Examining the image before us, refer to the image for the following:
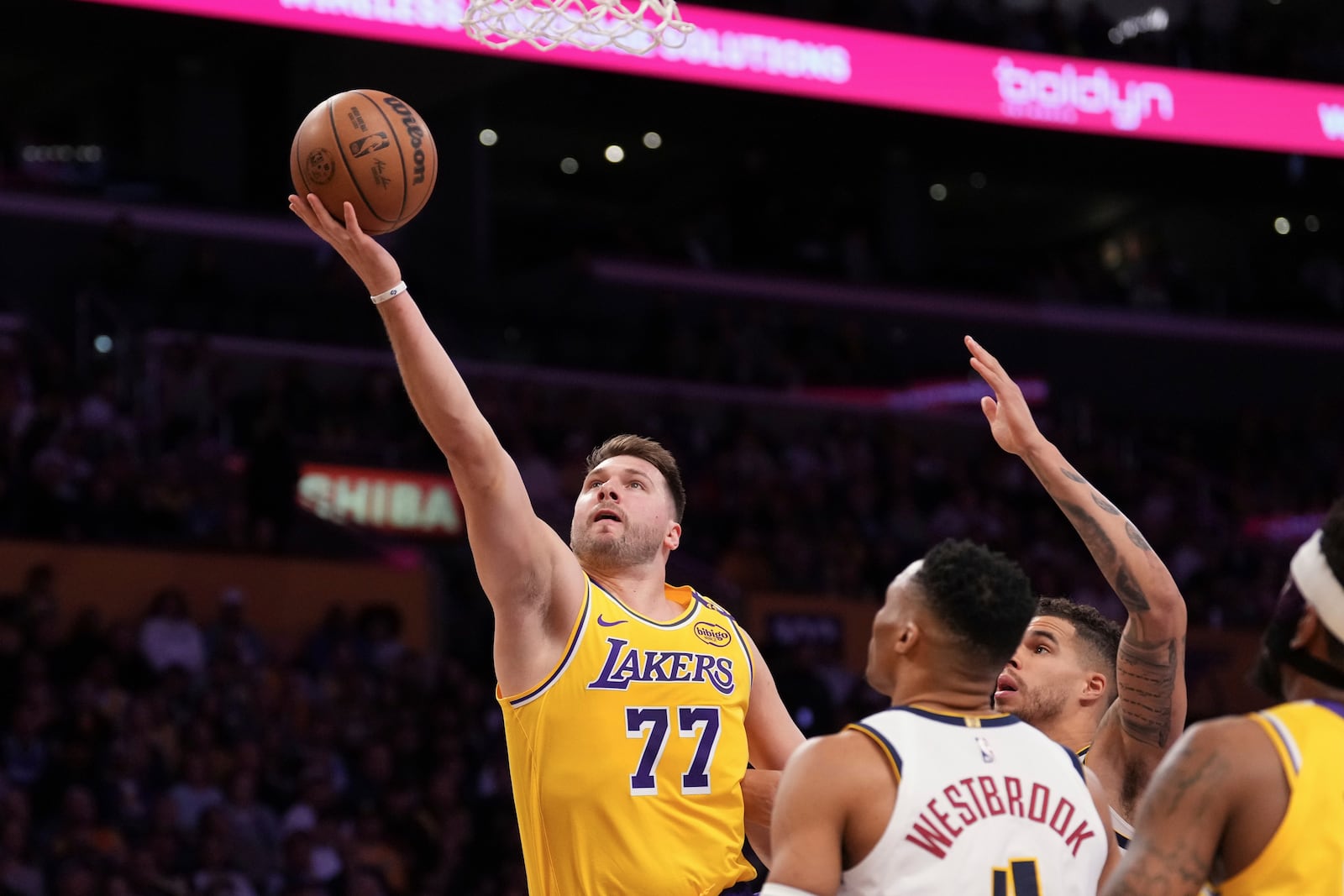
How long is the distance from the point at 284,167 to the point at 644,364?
5.52m

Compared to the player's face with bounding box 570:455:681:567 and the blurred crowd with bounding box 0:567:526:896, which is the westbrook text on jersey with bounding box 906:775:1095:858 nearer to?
the player's face with bounding box 570:455:681:567

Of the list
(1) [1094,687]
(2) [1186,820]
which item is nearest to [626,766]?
(1) [1094,687]

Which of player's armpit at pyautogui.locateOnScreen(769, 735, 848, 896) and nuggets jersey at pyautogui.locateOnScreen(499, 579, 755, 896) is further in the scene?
nuggets jersey at pyautogui.locateOnScreen(499, 579, 755, 896)

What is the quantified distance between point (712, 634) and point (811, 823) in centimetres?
179

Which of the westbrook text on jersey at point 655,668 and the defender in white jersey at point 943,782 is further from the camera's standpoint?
the westbrook text on jersey at point 655,668

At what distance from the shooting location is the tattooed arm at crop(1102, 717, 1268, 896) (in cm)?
300

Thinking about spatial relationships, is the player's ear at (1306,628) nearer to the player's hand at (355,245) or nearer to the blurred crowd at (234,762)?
the player's hand at (355,245)

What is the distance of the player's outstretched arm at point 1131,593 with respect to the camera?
14.1ft

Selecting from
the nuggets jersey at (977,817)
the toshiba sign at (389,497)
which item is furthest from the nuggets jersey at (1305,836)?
the toshiba sign at (389,497)

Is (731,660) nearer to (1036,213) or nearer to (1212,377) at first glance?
(1212,377)

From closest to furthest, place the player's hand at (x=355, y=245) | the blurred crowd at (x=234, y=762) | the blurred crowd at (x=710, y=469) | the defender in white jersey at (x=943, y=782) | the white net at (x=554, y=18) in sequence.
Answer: the defender in white jersey at (x=943, y=782), the player's hand at (x=355, y=245), the white net at (x=554, y=18), the blurred crowd at (x=234, y=762), the blurred crowd at (x=710, y=469)

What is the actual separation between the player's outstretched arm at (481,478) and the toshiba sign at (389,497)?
10.5 meters

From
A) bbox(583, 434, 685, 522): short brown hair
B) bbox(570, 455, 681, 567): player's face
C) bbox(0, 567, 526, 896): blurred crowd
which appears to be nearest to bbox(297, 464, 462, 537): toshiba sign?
bbox(0, 567, 526, 896): blurred crowd

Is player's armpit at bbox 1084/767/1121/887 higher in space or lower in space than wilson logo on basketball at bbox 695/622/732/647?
lower
